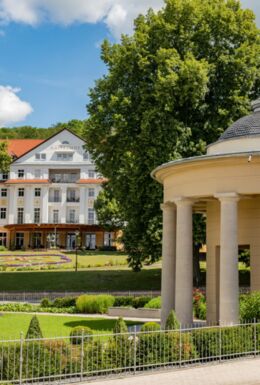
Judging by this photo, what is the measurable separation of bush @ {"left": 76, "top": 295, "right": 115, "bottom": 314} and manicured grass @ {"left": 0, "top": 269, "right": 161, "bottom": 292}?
9.60 metres

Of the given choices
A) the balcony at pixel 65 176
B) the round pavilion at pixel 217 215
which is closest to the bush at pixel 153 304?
the round pavilion at pixel 217 215

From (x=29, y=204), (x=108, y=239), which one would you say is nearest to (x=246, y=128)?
(x=108, y=239)

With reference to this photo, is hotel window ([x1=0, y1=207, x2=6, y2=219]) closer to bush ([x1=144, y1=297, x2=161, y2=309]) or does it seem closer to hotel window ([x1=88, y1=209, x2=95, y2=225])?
hotel window ([x1=88, y1=209, x2=95, y2=225])

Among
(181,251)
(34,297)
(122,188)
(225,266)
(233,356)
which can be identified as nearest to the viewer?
(233,356)

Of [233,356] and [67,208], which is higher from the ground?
[67,208]

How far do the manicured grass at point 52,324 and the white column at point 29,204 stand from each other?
51.8 metres

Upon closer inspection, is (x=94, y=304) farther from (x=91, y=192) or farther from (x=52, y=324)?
(x=91, y=192)

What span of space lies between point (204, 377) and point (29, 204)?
71119 mm

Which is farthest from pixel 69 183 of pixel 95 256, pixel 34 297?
pixel 34 297

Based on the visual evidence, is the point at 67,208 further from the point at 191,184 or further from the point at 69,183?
the point at 191,184

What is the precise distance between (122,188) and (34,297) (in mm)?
10735

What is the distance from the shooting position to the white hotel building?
80.5 metres

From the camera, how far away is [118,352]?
13648 mm

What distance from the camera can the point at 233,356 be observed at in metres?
15.4
